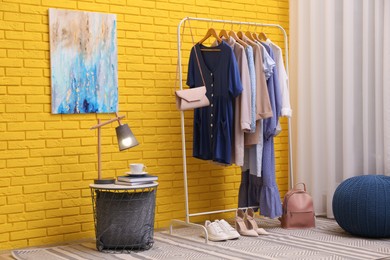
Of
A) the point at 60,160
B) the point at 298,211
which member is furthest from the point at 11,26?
the point at 298,211

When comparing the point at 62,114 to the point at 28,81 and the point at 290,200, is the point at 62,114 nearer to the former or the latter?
the point at 28,81

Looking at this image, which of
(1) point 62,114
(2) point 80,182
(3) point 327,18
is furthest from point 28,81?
(3) point 327,18

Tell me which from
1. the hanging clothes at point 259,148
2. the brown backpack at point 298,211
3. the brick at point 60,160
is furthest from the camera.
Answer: the brown backpack at point 298,211

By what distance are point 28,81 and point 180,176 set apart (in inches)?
58.7

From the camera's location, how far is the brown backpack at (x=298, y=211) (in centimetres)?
525

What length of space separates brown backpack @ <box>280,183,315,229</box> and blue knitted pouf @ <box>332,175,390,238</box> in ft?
1.39

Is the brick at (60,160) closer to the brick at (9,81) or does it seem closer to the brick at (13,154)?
the brick at (13,154)

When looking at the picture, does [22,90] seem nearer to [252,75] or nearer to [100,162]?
[100,162]

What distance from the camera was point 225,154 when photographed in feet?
16.6

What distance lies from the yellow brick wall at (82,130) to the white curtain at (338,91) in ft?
2.13

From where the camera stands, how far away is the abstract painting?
188 inches

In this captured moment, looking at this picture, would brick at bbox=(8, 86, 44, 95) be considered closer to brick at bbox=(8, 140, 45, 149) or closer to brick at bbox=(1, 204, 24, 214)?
brick at bbox=(8, 140, 45, 149)

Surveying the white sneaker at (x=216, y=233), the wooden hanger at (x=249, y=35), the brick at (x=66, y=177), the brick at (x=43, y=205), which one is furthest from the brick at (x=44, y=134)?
the wooden hanger at (x=249, y=35)

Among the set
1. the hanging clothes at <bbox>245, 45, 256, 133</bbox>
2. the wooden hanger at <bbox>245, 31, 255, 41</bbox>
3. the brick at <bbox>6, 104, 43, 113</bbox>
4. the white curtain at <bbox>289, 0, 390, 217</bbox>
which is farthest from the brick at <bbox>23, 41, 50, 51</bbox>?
the white curtain at <bbox>289, 0, 390, 217</bbox>
